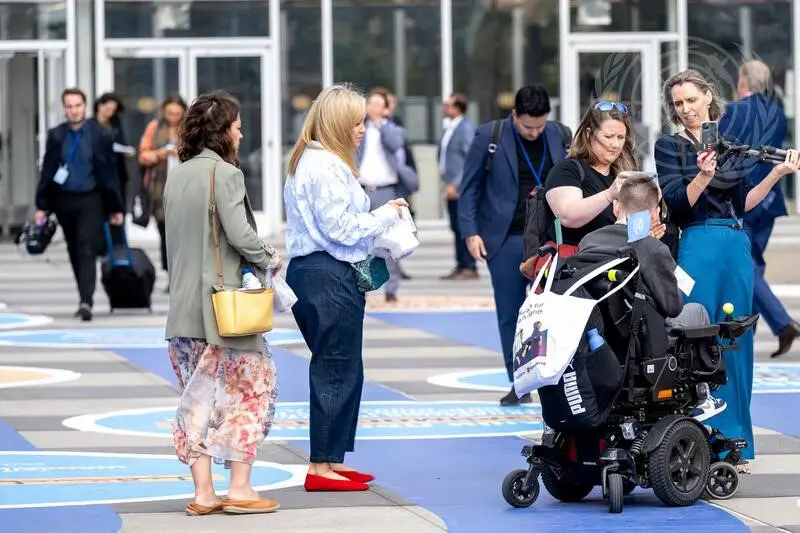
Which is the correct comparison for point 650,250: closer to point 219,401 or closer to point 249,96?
point 219,401

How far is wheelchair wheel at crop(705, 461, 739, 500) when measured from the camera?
785 cm

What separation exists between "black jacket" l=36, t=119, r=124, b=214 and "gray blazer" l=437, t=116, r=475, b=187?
6.30 meters

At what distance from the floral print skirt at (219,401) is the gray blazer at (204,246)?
0.27 feet

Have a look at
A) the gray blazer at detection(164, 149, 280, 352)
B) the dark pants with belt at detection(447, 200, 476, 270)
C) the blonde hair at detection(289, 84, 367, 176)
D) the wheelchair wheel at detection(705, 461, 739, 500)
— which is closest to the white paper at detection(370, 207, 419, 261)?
the blonde hair at detection(289, 84, 367, 176)

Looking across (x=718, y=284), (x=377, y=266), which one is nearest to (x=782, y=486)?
(x=718, y=284)

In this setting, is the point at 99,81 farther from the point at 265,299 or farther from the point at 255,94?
the point at 265,299

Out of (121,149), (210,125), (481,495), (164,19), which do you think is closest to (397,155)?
(121,149)

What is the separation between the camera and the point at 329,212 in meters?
8.11

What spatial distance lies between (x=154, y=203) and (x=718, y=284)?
10985 mm

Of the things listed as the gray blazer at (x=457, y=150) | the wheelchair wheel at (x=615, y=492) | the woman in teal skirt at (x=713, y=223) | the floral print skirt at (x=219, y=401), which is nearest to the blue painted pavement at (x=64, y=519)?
the floral print skirt at (x=219, y=401)

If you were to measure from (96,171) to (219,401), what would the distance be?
900 centimetres

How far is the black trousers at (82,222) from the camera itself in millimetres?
16406

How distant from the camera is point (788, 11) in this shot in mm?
28578

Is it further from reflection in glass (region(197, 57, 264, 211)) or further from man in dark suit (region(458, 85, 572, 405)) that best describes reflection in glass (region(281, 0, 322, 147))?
man in dark suit (region(458, 85, 572, 405))
